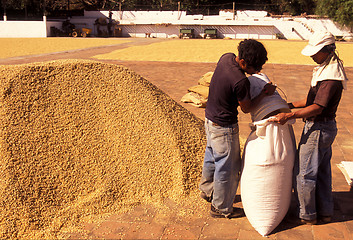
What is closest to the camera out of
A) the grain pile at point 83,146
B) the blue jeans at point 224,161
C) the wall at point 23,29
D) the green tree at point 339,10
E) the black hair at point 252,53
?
the black hair at point 252,53

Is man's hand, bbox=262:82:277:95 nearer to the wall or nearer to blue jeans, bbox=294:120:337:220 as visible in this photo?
blue jeans, bbox=294:120:337:220

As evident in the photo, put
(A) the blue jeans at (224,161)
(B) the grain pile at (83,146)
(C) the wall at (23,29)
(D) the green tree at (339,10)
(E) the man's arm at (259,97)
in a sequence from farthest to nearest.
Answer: (C) the wall at (23,29)
(D) the green tree at (339,10)
(B) the grain pile at (83,146)
(A) the blue jeans at (224,161)
(E) the man's arm at (259,97)

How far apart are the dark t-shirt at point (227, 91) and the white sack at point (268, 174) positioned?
0.23 metres

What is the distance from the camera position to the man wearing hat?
2574mm

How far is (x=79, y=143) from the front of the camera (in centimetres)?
350

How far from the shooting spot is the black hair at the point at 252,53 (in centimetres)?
250

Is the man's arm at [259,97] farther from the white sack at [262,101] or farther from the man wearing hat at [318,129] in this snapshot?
the man wearing hat at [318,129]

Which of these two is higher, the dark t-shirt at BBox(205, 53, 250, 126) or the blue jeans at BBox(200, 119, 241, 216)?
the dark t-shirt at BBox(205, 53, 250, 126)

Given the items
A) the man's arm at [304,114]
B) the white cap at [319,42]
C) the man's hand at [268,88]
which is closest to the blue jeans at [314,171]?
the man's arm at [304,114]

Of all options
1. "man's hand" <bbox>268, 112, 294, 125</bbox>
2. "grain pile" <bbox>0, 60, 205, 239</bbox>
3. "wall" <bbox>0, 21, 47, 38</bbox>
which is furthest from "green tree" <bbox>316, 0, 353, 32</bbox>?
"man's hand" <bbox>268, 112, 294, 125</bbox>

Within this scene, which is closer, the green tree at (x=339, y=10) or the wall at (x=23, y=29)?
the green tree at (x=339, y=10)

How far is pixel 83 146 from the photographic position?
3.49m

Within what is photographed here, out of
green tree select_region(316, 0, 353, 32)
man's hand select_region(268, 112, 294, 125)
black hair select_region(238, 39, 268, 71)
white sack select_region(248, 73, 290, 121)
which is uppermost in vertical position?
green tree select_region(316, 0, 353, 32)

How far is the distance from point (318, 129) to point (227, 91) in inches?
30.3
